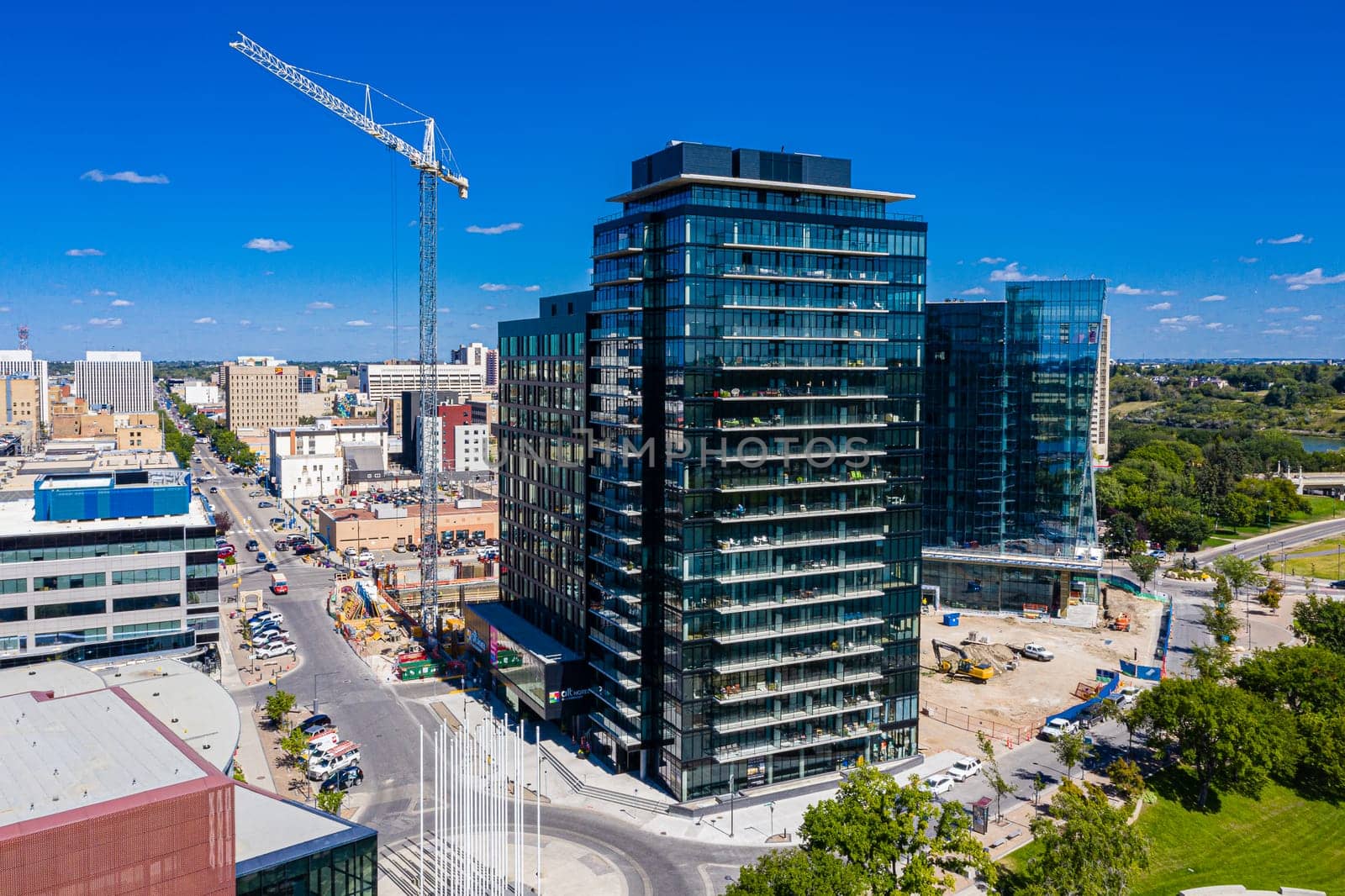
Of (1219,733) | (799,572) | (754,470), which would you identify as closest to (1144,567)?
(1219,733)

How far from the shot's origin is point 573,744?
74625mm

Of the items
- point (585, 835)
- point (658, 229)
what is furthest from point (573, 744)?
point (658, 229)

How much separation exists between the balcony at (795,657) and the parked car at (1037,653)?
137 ft

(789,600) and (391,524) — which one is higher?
(789,600)

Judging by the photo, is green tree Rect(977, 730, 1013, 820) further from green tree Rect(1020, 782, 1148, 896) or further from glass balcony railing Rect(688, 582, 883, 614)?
glass balcony railing Rect(688, 582, 883, 614)

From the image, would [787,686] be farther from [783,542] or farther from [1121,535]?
[1121,535]

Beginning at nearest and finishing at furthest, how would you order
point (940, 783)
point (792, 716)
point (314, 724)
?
point (792, 716), point (940, 783), point (314, 724)

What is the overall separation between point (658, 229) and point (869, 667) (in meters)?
35.7

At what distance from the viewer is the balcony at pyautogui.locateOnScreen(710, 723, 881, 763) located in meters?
64.4

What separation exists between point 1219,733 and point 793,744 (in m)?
30.2

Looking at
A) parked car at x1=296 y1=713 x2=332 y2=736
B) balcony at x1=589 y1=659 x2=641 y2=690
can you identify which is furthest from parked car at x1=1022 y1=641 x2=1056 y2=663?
parked car at x1=296 y1=713 x2=332 y2=736

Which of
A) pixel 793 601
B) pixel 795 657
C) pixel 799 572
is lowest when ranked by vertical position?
pixel 795 657

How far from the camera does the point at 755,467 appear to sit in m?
64.4

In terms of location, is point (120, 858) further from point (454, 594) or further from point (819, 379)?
point (454, 594)
